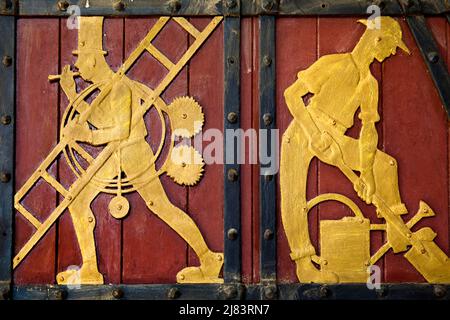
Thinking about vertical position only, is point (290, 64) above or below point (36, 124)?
above

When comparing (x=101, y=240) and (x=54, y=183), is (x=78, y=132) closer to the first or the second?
(x=54, y=183)

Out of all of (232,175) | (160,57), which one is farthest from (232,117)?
(160,57)

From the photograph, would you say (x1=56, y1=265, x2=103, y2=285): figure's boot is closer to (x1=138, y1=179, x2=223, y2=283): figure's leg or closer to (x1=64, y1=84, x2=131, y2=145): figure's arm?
(x1=138, y1=179, x2=223, y2=283): figure's leg

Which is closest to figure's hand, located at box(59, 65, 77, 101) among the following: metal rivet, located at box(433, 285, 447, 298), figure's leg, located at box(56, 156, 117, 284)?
figure's leg, located at box(56, 156, 117, 284)

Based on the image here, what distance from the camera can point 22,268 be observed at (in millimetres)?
2178

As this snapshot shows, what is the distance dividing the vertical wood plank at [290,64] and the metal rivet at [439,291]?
15.6 inches

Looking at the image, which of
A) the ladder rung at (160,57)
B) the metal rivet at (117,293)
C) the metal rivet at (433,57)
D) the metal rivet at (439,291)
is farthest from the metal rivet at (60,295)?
the metal rivet at (433,57)

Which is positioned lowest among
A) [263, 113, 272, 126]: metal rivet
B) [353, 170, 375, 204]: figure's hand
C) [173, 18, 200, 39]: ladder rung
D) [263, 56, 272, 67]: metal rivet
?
[353, 170, 375, 204]: figure's hand

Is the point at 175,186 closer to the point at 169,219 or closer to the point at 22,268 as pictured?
the point at 169,219

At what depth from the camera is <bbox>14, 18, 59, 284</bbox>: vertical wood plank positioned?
2.18 metres

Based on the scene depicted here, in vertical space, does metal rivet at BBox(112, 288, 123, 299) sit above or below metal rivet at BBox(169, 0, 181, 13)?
below

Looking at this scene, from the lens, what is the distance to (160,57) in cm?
220

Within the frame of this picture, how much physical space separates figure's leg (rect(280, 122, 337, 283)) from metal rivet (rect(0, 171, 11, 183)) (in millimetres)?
840

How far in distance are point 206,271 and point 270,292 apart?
0.20m
